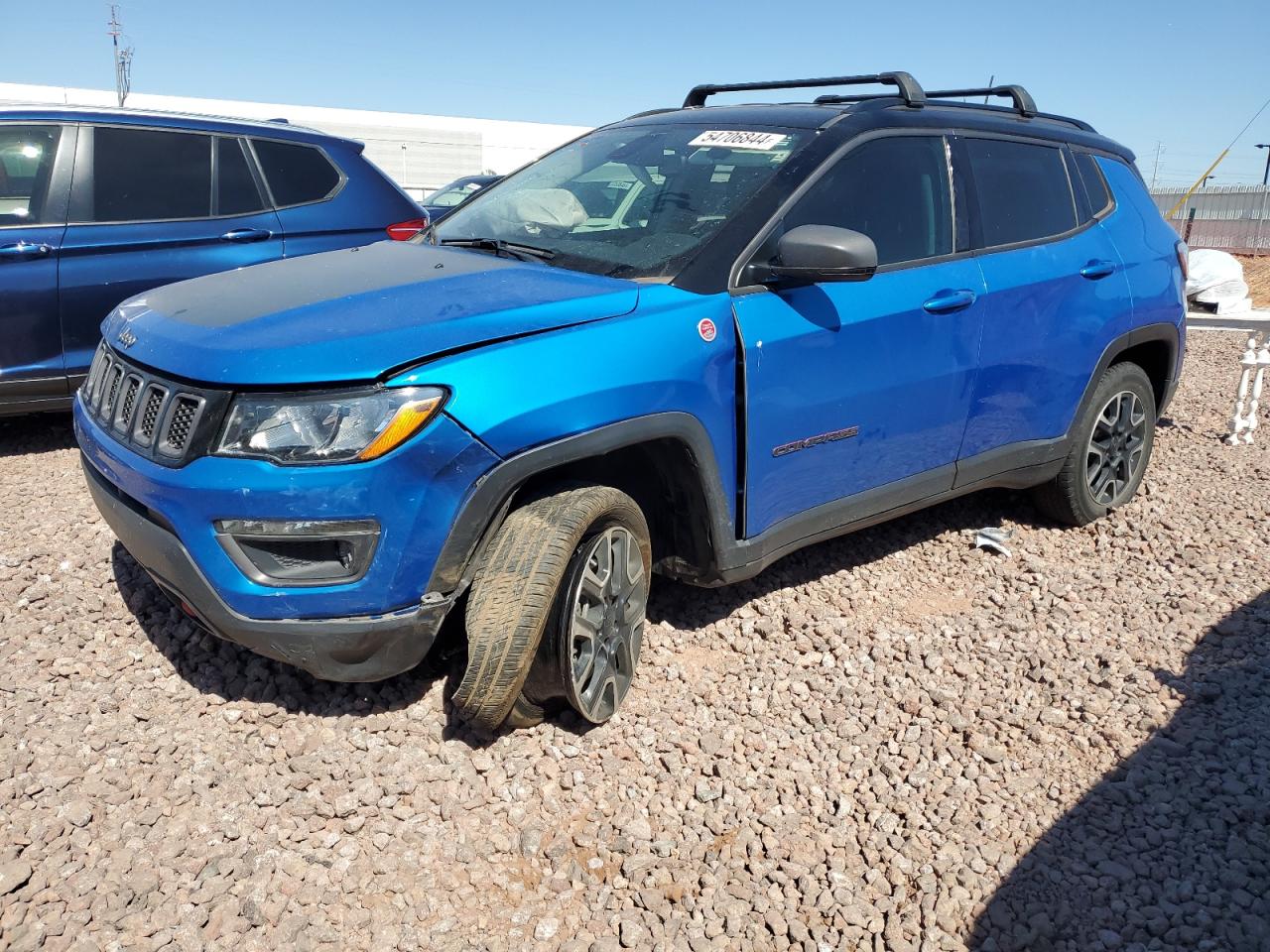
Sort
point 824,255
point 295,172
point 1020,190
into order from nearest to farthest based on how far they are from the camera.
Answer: point 824,255
point 1020,190
point 295,172

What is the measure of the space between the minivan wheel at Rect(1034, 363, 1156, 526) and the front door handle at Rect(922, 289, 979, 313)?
3.74 feet

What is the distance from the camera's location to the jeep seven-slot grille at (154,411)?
2678 mm

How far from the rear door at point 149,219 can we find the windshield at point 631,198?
6.93ft

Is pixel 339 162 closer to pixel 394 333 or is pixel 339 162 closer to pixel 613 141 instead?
pixel 613 141

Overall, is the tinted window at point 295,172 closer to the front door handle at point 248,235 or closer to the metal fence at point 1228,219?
the front door handle at point 248,235

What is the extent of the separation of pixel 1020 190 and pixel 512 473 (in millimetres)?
2807

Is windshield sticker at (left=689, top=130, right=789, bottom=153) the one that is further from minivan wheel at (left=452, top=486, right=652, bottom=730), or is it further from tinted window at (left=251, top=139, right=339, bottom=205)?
tinted window at (left=251, top=139, right=339, bottom=205)

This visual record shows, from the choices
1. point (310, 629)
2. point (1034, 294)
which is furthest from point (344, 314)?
point (1034, 294)

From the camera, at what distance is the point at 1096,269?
4.57 metres

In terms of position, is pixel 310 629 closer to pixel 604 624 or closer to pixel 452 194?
pixel 604 624

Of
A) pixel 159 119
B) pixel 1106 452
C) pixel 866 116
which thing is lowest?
pixel 1106 452

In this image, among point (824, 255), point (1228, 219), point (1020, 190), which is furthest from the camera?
point (1228, 219)

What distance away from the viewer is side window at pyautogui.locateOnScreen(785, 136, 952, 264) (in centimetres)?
361

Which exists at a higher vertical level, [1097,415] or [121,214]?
[121,214]
